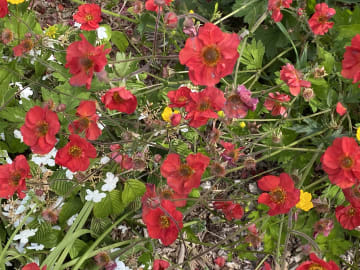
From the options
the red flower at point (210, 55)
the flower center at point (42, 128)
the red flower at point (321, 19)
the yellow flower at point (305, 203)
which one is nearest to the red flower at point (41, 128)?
the flower center at point (42, 128)

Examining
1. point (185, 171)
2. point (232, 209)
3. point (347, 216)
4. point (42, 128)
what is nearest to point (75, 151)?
point (42, 128)

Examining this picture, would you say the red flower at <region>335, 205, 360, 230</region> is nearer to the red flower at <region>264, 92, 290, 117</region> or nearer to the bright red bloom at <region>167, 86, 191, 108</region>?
the red flower at <region>264, 92, 290, 117</region>

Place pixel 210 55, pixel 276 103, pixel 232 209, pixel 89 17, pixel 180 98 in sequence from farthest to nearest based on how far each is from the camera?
1. pixel 89 17
2. pixel 232 209
3. pixel 276 103
4. pixel 180 98
5. pixel 210 55

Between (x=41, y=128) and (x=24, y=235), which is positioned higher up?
(x=41, y=128)

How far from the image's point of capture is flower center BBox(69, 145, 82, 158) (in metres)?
1.40

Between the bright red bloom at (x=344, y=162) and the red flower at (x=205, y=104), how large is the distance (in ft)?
1.22

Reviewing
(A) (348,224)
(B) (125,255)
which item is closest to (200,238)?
(B) (125,255)

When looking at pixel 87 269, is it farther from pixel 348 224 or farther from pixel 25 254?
pixel 348 224

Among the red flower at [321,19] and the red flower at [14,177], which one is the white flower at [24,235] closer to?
the red flower at [14,177]

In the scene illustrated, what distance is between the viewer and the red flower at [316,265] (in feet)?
3.89

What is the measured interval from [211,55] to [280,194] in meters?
0.54

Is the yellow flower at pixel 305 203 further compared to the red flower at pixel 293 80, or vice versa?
the yellow flower at pixel 305 203

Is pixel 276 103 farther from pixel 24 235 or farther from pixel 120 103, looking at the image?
pixel 24 235

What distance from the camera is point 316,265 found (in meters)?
1.23
